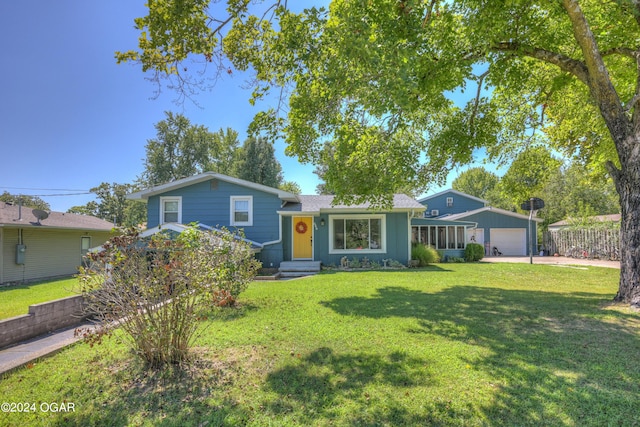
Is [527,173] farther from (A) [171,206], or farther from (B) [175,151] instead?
(B) [175,151]

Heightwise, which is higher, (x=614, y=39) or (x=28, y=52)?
(x=28, y=52)

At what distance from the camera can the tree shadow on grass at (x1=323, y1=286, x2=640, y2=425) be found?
8.68ft

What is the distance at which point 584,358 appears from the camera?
3.64 metres

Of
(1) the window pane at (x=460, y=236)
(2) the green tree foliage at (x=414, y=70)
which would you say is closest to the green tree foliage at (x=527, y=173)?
(2) the green tree foliage at (x=414, y=70)

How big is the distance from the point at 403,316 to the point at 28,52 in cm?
1256

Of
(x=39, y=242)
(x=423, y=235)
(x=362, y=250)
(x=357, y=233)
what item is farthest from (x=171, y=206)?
(x=423, y=235)

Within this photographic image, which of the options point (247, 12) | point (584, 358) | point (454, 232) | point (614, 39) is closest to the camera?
point (584, 358)

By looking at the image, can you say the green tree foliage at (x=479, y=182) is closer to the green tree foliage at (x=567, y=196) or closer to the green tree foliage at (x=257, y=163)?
the green tree foliage at (x=567, y=196)

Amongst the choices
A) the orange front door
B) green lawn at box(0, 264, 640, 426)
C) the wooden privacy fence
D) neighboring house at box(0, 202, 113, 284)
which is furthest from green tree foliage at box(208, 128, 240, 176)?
the wooden privacy fence

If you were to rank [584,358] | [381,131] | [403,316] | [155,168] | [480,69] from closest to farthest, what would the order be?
[584,358]
[403,316]
[480,69]
[381,131]
[155,168]

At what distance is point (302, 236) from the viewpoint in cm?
1445

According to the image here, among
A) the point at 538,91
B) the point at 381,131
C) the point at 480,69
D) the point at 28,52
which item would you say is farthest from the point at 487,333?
the point at 28,52

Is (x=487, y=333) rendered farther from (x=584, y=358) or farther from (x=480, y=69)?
(x=480, y=69)

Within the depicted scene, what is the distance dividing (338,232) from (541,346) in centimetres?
1074
